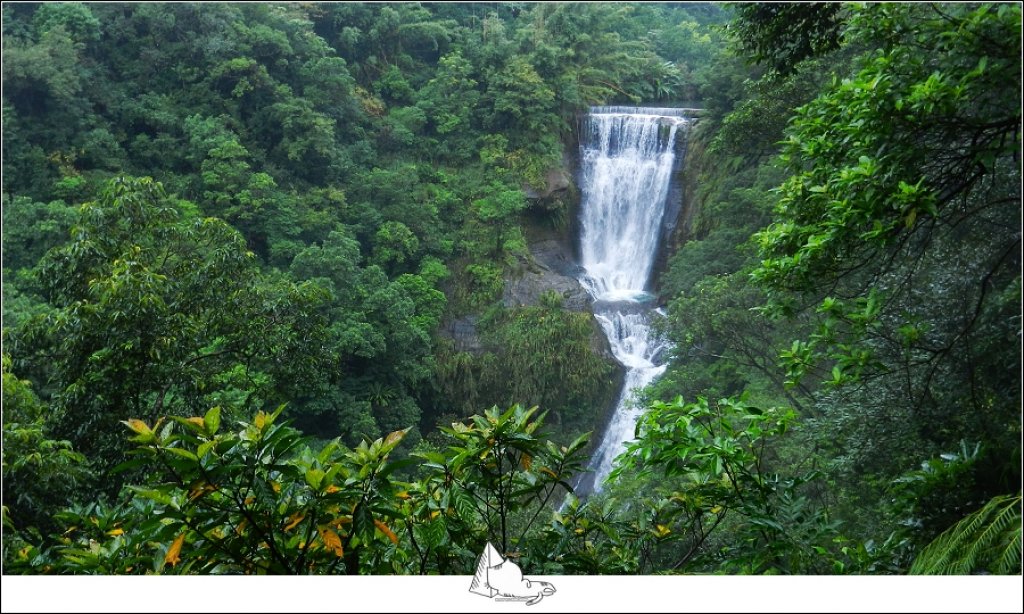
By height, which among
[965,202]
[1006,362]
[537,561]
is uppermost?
[965,202]

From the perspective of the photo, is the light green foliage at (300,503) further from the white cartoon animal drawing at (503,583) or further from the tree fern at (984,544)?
the tree fern at (984,544)

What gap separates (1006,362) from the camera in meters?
2.10

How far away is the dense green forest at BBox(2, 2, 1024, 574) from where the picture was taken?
5.82ft

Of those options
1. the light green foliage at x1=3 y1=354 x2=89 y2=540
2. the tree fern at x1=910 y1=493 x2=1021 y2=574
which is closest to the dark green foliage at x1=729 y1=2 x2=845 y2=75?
the tree fern at x1=910 y1=493 x2=1021 y2=574

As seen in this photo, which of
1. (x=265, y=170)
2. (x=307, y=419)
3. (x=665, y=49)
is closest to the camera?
(x=307, y=419)

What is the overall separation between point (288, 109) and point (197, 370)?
1.15 metres

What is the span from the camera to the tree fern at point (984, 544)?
1.70 m

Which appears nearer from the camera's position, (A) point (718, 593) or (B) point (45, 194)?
(A) point (718, 593)

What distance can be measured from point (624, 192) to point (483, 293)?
1.01m

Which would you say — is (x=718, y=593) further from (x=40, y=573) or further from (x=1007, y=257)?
(x=40, y=573)

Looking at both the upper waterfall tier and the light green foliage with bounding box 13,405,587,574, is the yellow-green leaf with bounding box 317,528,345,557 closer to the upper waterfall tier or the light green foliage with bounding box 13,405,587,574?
the light green foliage with bounding box 13,405,587,574

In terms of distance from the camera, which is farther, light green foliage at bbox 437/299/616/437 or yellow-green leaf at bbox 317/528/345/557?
light green foliage at bbox 437/299/616/437

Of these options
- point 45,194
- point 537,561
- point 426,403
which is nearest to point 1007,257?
point 537,561

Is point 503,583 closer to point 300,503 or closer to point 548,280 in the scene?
point 300,503
